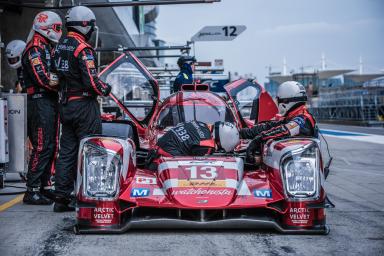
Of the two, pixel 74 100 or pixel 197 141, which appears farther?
pixel 74 100

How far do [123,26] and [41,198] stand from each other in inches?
677

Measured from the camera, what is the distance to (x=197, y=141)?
6477 mm

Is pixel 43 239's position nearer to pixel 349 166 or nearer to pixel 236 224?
pixel 236 224

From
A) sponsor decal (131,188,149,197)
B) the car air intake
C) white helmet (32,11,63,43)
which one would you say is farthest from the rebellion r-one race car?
the car air intake

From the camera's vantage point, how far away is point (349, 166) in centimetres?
1249

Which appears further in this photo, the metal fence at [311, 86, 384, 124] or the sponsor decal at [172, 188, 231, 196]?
the metal fence at [311, 86, 384, 124]

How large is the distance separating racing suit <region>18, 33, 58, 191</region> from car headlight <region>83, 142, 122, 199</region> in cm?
205

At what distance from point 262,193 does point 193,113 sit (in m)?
2.68

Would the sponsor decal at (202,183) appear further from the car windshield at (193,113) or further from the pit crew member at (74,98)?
the car windshield at (193,113)

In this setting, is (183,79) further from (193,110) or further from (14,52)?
(193,110)

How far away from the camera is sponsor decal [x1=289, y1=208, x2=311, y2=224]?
216 inches

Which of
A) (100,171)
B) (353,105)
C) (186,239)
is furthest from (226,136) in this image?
(353,105)

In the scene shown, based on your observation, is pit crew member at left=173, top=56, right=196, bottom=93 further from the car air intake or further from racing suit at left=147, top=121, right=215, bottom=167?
racing suit at left=147, top=121, right=215, bottom=167

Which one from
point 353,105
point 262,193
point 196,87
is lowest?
point 262,193
